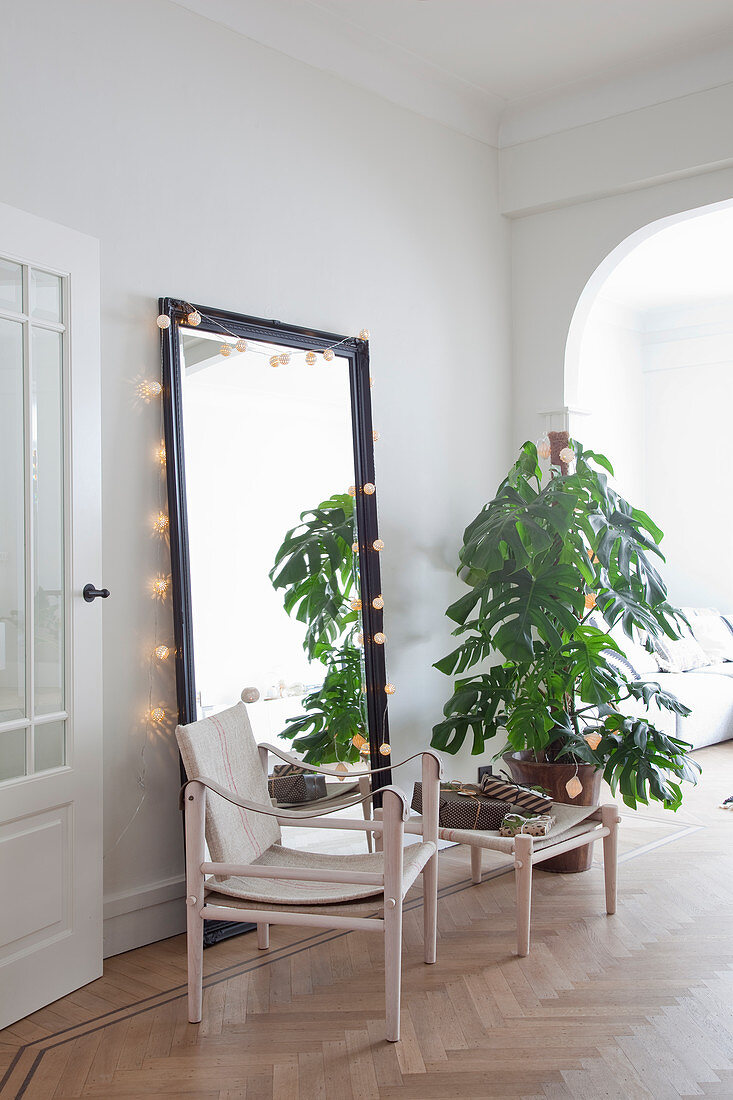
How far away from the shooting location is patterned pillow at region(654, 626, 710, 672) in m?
6.48

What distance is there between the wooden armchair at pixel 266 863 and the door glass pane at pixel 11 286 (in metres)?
1.25

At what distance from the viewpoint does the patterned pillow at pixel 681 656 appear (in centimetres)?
648

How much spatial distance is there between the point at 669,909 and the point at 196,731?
1772 millimetres

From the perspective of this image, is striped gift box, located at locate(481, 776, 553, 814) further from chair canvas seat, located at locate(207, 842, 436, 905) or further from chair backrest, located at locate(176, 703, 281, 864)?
chair backrest, located at locate(176, 703, 281, 864)

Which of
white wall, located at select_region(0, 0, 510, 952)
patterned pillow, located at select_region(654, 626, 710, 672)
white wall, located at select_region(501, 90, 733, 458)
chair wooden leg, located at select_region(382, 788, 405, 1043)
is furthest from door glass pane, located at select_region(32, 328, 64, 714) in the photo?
patterned pillow, located at select_region(654, 626, 710, 672)

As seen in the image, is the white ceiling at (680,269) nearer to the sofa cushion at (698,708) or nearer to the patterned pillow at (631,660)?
the patterned pillow at (631,660)

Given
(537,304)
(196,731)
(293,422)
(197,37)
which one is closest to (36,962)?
(196,731)

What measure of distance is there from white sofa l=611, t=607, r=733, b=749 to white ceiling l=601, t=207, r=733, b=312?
249 cm

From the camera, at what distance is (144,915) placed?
10.00 ft

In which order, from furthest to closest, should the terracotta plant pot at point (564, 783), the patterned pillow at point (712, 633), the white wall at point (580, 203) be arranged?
the patterned pillow at point (712, 633) < the white wall at point (580, 203) < the terracotta plant pot at point (564, 783)

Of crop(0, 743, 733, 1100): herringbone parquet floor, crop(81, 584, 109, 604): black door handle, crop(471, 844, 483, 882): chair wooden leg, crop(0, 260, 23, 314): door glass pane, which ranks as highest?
crop(0, 260, 23, 314): door glass pane

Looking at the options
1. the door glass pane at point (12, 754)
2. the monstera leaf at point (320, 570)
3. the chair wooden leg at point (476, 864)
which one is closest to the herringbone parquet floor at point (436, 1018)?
the chair wooden leg at point (476, 864)

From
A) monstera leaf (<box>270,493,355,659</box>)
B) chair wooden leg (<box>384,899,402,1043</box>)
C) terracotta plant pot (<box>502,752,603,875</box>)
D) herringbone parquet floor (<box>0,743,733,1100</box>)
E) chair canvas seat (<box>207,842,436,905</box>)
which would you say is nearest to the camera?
herringbone parquet floor (<box>0,743,733,1100</box>)

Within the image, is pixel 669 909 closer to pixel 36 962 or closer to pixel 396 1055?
pixel 396 1055
